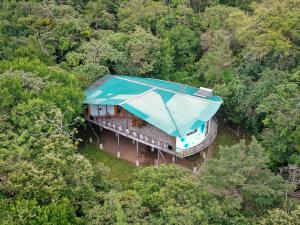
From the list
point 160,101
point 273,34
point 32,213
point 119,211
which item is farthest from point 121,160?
point 273,34

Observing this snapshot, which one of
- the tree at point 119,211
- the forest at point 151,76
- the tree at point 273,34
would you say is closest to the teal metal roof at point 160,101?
the forest at point 151,76

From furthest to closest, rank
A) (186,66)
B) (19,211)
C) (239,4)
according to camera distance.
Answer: (239,4), (186,66), (19,211)

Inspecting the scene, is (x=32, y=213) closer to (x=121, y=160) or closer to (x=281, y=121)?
(x=121, y=160)

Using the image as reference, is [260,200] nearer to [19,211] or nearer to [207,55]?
[19,211]

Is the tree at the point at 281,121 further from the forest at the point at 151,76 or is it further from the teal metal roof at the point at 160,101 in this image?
the teal metal roof at the point at 160,101

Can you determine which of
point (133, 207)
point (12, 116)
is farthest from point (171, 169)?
point (12, 116)

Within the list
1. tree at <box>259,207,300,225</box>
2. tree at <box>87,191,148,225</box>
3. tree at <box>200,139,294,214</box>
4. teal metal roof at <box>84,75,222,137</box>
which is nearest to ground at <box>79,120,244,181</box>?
teal metal roof at <box>84,75,222,137</box>
